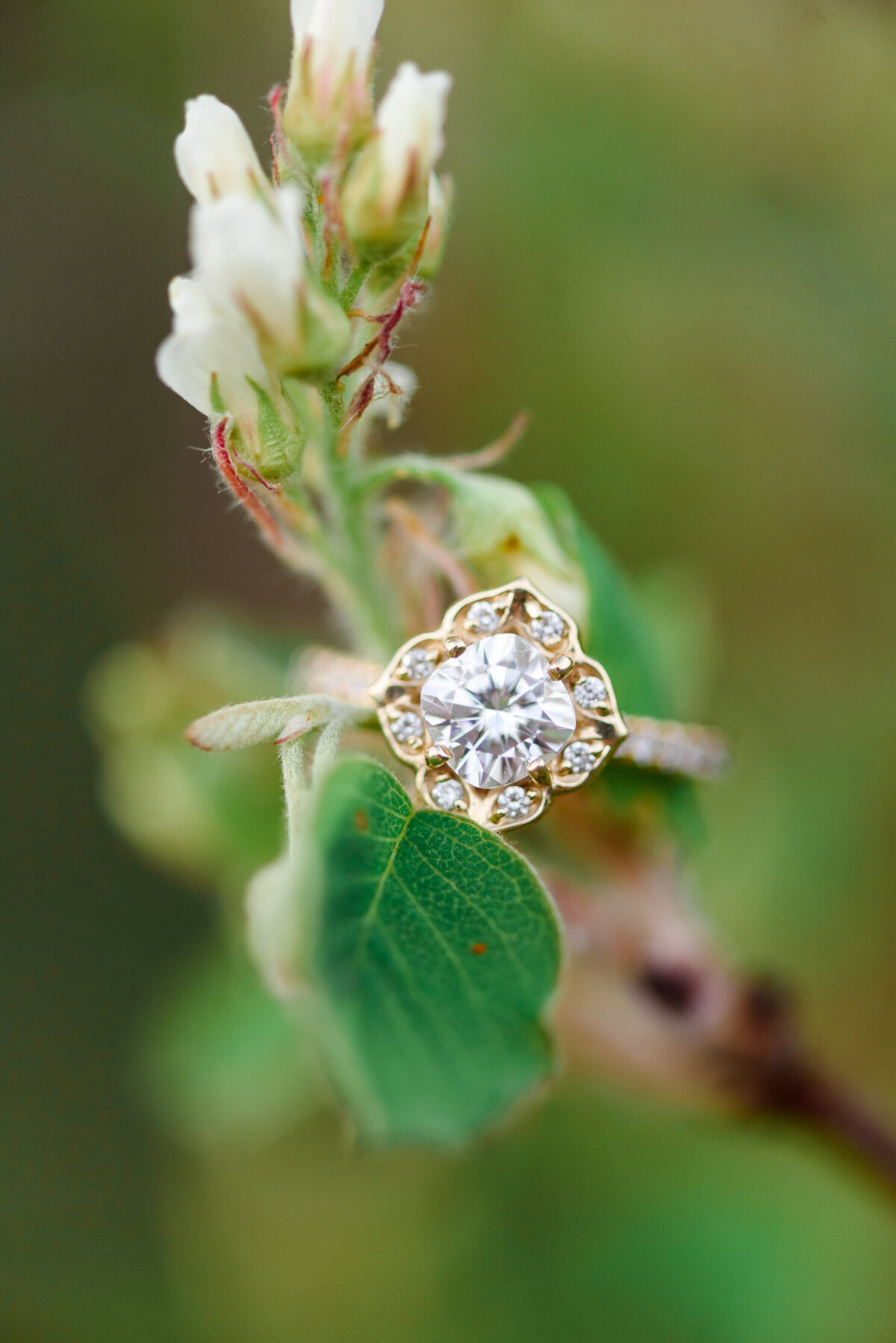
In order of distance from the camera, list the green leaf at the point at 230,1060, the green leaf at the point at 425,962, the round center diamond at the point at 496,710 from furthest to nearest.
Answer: the green leaf at the point at 230,1060 → the round center diamond at the point at 496,710 → the green leaf at the point at 425,962

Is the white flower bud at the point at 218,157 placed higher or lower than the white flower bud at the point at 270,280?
higher

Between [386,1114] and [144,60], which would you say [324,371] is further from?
[144,60]

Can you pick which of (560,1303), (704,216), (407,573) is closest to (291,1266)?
(560,1303)

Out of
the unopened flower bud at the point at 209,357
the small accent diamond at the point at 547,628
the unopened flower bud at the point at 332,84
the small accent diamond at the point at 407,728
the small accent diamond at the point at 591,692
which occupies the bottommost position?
the small accent diamond at the point at 591,692

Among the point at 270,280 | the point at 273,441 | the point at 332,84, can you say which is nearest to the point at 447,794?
the point at 273,441

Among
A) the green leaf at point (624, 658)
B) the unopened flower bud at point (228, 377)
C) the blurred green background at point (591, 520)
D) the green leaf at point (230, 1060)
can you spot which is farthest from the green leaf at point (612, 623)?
the green leaf at point (230, 1060)

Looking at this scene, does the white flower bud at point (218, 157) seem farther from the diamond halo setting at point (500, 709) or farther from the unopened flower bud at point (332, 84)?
the diamond halo setting at point (500, 709)
